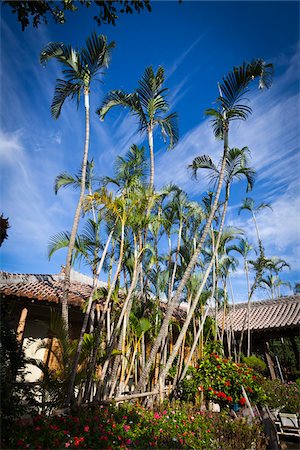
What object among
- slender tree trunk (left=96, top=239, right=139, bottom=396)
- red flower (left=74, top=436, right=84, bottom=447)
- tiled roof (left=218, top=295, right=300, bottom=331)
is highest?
tiled roof (left=218, top=295, right=300, bottom=331)

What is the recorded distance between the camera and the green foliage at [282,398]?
8203 mm

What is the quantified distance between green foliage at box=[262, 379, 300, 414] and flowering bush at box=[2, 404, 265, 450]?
3253 millimetres

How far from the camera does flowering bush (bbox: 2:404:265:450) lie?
3.50 m

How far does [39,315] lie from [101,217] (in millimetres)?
4219

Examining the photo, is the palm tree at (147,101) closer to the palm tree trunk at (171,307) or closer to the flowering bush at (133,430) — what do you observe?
the palm tree trunk at (171,307)

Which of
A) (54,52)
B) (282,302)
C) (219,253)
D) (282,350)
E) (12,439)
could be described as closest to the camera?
(12,439)

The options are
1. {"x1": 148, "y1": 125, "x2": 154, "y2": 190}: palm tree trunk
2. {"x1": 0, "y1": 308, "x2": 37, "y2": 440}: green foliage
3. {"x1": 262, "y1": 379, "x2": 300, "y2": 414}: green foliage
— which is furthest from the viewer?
{"x1": 262, "y1": 379, "x2": 300, "y2": 414}: green foliage

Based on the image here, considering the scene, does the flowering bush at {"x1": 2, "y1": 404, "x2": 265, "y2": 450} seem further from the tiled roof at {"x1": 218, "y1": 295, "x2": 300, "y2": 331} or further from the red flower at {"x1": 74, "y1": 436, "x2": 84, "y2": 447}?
the tiled roof at {"x1": 218, "y1": 295, "x2": 300, "y2": 331}

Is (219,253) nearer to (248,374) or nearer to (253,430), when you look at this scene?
(248,374)

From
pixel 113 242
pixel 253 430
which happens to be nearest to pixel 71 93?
pixel 113 242

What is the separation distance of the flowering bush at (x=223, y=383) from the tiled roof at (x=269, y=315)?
6.53 m

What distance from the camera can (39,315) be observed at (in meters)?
8.68

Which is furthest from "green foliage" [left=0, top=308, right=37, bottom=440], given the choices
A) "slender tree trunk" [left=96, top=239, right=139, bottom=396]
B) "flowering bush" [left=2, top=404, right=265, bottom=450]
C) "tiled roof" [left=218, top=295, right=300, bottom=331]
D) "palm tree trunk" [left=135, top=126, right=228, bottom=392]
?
"tiled roof" [left=218, top=295, right=300, bottom=331]

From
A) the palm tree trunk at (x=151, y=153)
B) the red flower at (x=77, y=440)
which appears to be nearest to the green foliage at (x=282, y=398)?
the red flower at (x=77, y=440)
